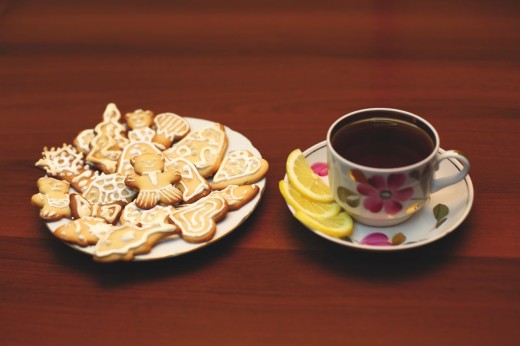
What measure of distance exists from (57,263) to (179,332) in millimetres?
225

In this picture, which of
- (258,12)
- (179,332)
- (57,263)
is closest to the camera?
(179,332)

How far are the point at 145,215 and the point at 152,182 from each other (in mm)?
59

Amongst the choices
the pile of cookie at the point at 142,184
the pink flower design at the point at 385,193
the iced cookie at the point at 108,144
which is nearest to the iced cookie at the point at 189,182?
the pile of cookie at the point at 142,184

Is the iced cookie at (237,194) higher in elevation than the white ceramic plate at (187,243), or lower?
higher

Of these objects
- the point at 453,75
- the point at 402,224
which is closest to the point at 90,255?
the point at 402,224

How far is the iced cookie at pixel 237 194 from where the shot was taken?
0.83 m

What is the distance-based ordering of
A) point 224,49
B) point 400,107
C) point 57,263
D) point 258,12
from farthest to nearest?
point 258,12, point 224,49, point 400,107, point 57,263

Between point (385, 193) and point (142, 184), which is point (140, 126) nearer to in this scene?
point (142, 184)

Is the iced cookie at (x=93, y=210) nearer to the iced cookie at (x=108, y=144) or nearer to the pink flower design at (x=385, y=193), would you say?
the iced cookie at (x=108, y=144)

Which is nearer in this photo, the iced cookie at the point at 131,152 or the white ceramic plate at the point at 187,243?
the white ceramic plate at the point at 187,243

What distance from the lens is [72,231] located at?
0.80 m

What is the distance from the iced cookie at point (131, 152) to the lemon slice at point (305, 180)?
0.22 metres

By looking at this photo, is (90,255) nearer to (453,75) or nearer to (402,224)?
(402,224)

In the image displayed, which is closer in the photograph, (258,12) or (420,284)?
(420,284)
